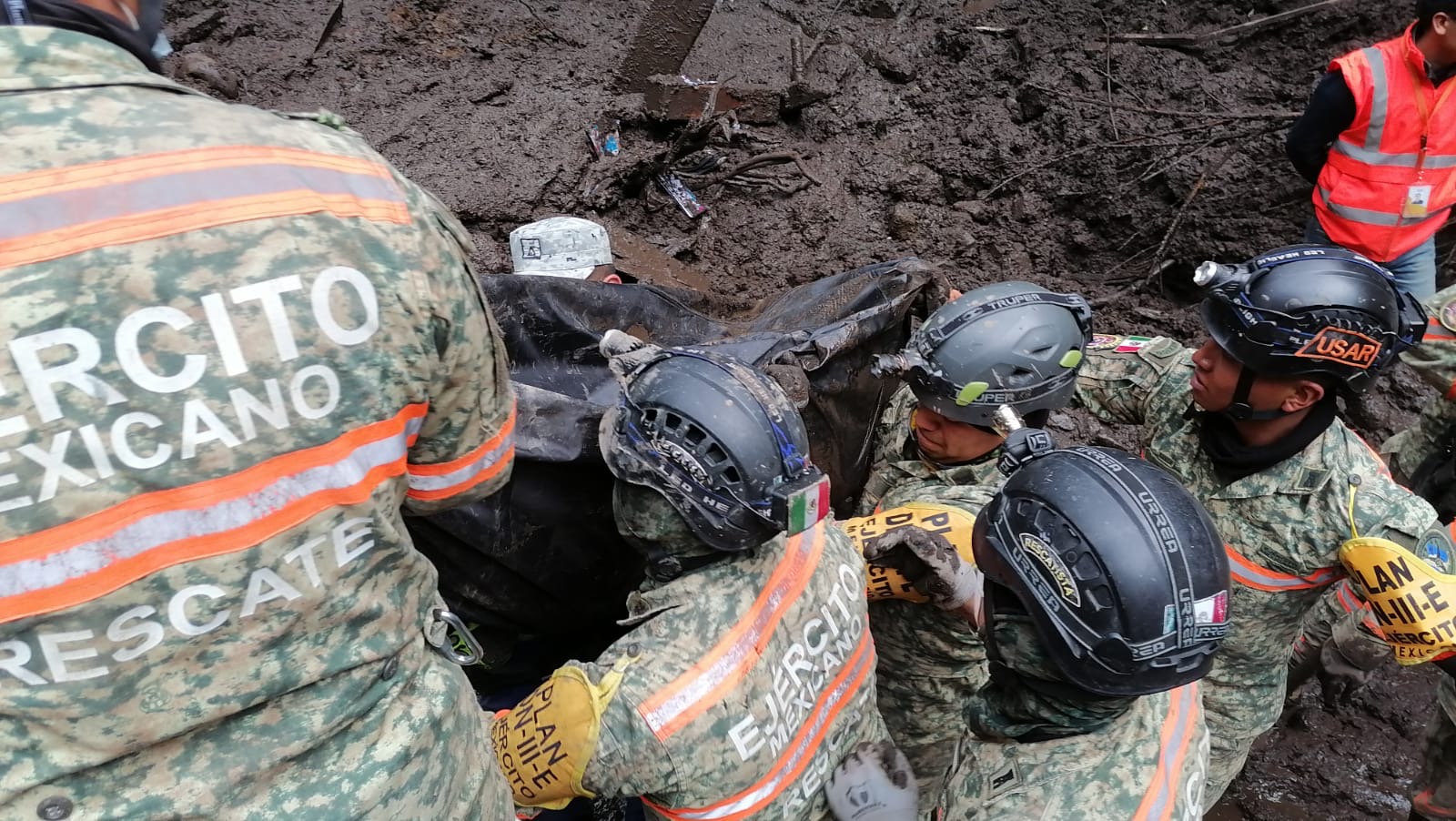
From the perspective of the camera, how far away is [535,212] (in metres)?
4.41

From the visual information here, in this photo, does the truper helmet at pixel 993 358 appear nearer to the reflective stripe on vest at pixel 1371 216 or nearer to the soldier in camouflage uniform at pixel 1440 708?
the soldier in camouflage uniform at pixel 1440 708

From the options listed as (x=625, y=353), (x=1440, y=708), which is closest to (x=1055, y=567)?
(x=625, y=353)

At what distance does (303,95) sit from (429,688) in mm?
4438

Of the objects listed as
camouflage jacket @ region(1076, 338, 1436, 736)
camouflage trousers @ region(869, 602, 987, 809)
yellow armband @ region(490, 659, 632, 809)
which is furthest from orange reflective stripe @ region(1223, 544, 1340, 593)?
yellow armband @ region(490, 659, 632, 809)

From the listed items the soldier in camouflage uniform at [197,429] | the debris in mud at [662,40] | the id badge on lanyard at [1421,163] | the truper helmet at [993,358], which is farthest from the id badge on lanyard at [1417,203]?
the soldier in camouflage uniform at [197,429]

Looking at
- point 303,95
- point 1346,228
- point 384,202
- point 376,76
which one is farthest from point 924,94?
point 384,202

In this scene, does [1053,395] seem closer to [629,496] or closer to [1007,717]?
[1007,717]

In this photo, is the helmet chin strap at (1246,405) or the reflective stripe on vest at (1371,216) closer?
the helmet chin strap at (1246,405)

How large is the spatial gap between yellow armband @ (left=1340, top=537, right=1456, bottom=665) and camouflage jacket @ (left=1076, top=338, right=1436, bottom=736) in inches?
3.8

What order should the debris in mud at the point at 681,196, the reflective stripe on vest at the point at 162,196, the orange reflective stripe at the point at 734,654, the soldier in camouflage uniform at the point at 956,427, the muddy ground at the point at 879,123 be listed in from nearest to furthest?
the reflective stripe on vest at the point at 162,196 < the orange reflective stripe at the point at 734,654 < the soldier in camouflage uniform at the point at 956,427 < the muddy ground at the point at 879,123 < the debris in mud at the point at 681,196

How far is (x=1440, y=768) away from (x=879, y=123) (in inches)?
185

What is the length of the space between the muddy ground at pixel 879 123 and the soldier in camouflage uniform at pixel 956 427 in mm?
2288

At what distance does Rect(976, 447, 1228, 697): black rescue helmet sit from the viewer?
1.45 m

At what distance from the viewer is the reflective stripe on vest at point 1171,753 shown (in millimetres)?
1543
